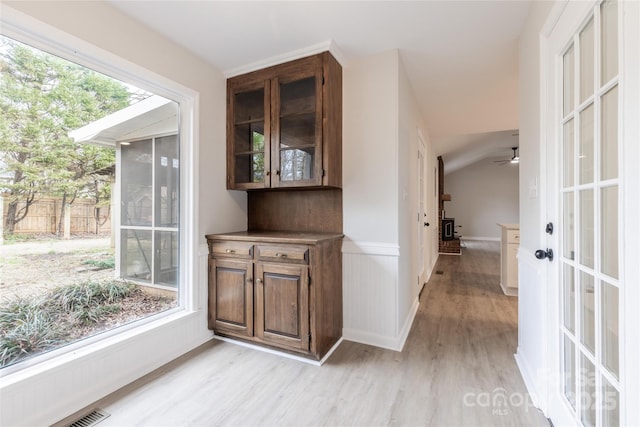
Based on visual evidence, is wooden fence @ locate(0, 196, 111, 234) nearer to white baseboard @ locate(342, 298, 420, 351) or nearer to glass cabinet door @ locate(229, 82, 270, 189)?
glass cabinet door @ locate(229, 82, 270, 189)

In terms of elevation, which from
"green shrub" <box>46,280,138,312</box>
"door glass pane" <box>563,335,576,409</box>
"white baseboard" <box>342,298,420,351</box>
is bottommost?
"white baseboard" <box>342,298,420,351</box>

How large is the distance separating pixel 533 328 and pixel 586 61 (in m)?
1.47

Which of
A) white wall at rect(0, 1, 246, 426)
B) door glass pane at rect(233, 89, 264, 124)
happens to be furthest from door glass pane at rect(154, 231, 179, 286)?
door glass pane at rect(233, 89, 264, 124)

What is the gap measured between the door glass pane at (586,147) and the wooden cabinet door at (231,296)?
6.64 ft

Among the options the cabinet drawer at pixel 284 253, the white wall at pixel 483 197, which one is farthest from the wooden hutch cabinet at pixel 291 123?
the white wall at pixel 483 197

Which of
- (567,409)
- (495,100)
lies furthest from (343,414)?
(495,100)

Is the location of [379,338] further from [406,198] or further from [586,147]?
[586,147]

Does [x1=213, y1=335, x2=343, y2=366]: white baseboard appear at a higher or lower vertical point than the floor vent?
higher

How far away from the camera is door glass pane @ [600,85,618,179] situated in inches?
37.0

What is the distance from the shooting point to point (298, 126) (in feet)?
7.59

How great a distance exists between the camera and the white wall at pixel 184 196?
1.42 meters

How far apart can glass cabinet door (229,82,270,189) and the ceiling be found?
283 mm

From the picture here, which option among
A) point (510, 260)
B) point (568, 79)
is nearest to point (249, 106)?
point (568, 79)

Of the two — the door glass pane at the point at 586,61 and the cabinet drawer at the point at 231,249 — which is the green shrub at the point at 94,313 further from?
the door glass pane at the point at 586,61
